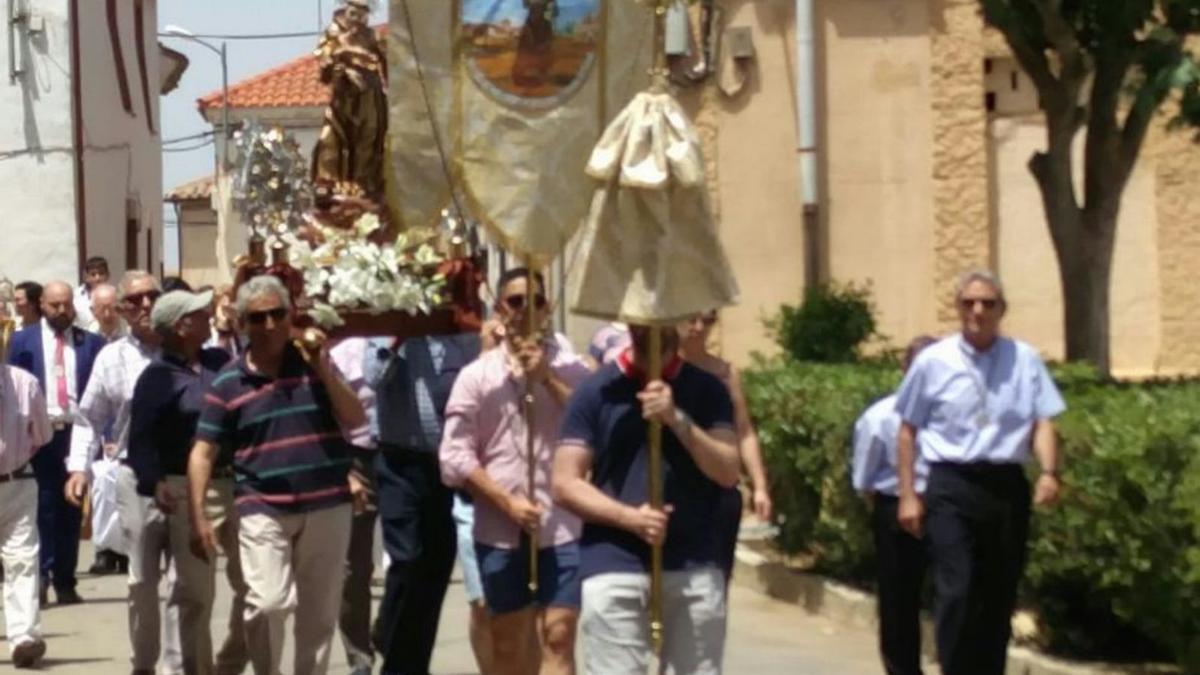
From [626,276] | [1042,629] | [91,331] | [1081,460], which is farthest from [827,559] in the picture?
[626,276]

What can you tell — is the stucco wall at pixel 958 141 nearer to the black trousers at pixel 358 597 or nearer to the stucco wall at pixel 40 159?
the stucco wall at pixel 40 159

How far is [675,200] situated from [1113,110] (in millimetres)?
8999

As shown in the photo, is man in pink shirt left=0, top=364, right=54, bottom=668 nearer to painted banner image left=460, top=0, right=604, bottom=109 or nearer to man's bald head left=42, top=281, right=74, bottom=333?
man's bald head left=42, top=281, right=74, bottom=333

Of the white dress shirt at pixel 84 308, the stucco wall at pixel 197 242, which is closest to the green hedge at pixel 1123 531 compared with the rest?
the white dress shirt at pixel 84 308

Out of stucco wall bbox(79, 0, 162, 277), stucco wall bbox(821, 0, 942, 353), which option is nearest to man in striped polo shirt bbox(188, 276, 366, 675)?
stucco wall bbox(821, 0, 942, 353)

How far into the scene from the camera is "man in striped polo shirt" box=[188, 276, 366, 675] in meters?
10.8

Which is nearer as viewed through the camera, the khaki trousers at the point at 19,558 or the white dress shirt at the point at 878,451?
the white dress shirt at the point at 878,451

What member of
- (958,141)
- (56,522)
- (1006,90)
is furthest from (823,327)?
(56,522)

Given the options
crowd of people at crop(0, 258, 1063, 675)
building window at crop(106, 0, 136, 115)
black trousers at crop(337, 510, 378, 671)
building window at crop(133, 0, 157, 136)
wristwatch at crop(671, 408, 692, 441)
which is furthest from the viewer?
building window at crop(133, 0, 157, 136)

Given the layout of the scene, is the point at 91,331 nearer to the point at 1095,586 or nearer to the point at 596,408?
the point at 1095,586

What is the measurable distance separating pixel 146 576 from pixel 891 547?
3356 millimetres

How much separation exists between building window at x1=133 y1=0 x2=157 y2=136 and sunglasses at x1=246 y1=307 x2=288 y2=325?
28199 mm

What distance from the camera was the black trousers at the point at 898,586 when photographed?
12.0m

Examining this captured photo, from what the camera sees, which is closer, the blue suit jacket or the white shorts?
the white shorts
